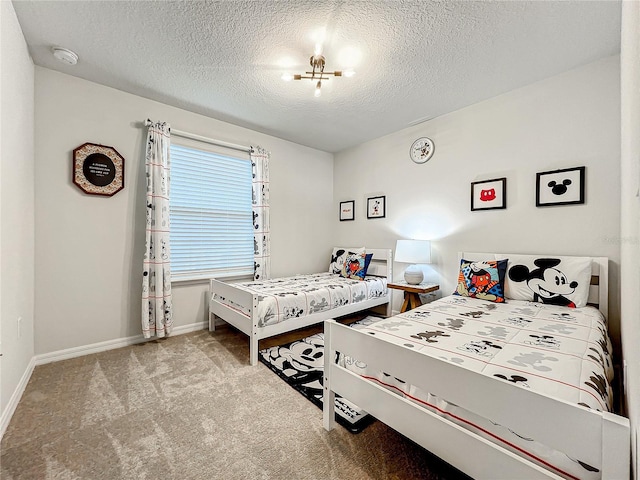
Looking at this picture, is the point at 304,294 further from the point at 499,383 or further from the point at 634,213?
the point at 634,213

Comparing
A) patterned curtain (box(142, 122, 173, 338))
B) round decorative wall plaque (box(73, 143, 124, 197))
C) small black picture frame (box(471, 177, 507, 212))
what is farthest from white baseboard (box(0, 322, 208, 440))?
small black picture frame (box(471, 177, 507, 212))

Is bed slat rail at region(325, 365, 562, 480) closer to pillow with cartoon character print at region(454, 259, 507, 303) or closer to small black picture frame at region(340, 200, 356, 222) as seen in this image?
pillow with cartoon character print at region(454, 259, 507, 303)

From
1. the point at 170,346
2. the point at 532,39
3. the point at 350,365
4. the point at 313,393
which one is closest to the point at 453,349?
the point at 350,365

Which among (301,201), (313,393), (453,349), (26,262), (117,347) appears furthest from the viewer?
(301,201)

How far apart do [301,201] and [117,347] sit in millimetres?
2777

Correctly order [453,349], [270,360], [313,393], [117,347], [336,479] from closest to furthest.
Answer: [336,479]
[453,349]
[313,393]
[270,360]
[117,347]

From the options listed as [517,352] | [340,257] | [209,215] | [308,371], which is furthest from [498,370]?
[209,215]

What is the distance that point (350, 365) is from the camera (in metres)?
1.56

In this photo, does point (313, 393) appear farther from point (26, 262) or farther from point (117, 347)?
point (26, 262)

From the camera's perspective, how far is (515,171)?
265cm

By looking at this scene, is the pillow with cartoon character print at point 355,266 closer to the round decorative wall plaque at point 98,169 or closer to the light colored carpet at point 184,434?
the light colored carpet at point 184,434

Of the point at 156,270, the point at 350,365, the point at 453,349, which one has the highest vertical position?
the point at 156,270

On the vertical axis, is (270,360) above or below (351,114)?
below

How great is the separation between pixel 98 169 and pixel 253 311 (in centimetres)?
196
